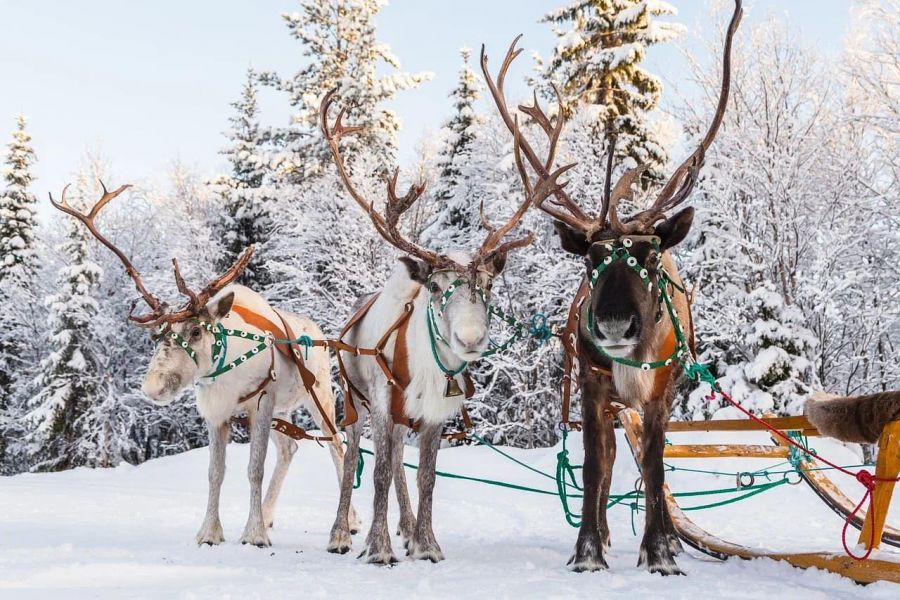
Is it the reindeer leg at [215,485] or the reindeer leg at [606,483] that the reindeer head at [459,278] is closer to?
the reindeer leg at [606,483]

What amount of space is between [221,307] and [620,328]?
3.69 metres

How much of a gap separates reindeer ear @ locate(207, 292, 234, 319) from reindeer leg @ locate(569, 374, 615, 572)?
3.16m

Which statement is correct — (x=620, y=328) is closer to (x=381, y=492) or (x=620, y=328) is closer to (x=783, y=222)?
(x=381, y=492)

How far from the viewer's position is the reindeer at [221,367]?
6.06 meters

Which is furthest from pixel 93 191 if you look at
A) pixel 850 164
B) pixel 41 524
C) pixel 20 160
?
pixel 850 164

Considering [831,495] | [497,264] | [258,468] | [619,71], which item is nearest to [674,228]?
[497,264]

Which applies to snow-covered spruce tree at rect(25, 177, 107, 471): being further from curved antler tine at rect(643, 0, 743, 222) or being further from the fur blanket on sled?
the fur blanket on sled

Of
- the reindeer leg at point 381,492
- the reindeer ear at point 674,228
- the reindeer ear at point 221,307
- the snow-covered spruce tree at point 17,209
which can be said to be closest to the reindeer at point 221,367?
the reindeer ear at point 221,307

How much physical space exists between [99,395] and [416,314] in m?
25.2

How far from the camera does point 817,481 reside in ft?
18.1

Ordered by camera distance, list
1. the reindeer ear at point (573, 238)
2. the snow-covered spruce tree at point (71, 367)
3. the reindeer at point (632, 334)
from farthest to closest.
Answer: the snow-covered spruce tree at point (71, 367), the reindeer ear at point (573, 238), the reindeer at point (632, 334)

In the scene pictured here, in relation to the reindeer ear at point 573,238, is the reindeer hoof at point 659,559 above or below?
below

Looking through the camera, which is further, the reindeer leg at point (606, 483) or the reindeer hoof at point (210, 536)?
the reindeer hoof at point (210, 536)

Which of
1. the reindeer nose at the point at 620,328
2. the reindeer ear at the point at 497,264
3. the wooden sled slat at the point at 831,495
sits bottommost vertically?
Answer: the wooden sled slat at the point at 831,495
